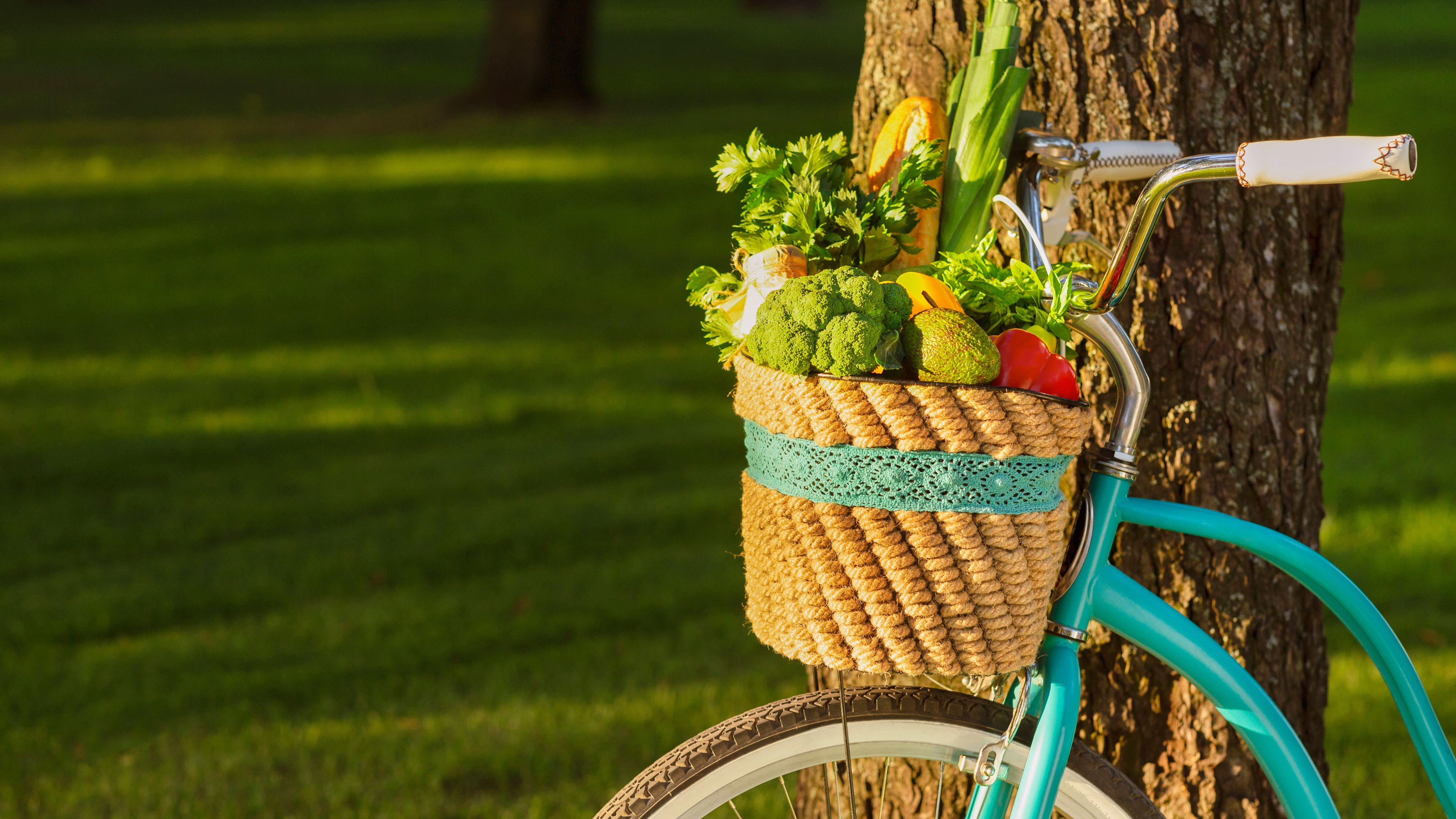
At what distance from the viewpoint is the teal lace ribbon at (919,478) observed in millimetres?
1563

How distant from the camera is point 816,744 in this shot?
178cm

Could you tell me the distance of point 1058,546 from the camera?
1.70 meters

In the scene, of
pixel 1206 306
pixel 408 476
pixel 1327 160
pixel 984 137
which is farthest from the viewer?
pixel 408 476

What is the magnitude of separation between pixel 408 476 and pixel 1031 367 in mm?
4261

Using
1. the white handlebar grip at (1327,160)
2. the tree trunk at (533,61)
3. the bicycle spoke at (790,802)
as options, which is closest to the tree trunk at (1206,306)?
the bicycle spoke at (790,802)

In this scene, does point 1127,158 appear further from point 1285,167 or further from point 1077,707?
point 1077,707

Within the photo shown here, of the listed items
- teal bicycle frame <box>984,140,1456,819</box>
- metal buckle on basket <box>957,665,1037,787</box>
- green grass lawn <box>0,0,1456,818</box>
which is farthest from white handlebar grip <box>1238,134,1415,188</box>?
green grass lawn <box>0,0,1456,818</box>

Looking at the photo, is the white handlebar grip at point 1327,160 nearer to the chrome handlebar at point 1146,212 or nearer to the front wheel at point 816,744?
the chrome handlebar at point 1146,212

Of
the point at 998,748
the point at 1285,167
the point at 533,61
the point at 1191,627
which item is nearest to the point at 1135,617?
the point at 1191,627

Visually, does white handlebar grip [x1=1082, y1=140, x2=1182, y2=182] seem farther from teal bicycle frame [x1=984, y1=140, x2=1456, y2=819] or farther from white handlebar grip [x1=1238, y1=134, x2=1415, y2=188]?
white handlebar grip [x1=1238, y1=134, x2=1415, y2=188]

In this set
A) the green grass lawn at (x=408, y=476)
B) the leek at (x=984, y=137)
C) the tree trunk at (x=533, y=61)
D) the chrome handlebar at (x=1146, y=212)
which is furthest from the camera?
the tree trunk at (x=533, y=61)

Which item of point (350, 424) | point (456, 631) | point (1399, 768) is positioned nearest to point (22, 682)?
point (456, 631)

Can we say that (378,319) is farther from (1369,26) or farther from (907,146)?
(1369,26)

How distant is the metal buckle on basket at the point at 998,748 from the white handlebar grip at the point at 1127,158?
765mm
